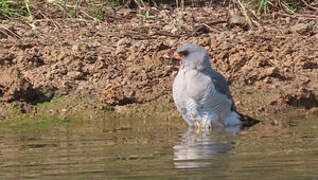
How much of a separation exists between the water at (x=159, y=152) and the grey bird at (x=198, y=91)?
0.76 ft

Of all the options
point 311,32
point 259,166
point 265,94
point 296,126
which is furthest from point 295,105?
point 259,166

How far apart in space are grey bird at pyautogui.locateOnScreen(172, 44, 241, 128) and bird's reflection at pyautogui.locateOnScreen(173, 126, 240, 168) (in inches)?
6.2

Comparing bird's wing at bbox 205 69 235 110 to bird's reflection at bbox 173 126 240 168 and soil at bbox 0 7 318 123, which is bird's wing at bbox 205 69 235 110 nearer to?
bird's reflection at bbox 173 126 240 168

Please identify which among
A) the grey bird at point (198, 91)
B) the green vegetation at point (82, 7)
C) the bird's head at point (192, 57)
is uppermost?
the green vegetation at point (82, 7)

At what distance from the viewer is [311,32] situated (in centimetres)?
1145

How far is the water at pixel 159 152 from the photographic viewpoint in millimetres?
5352

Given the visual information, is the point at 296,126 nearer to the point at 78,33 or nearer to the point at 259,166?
the point at 259,166

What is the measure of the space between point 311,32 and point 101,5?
303cm

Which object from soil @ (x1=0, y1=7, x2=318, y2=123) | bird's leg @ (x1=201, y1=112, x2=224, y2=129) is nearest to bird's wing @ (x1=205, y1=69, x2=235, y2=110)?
bird's leg @ (x1=201, y1=112, x2=224, y2=129)

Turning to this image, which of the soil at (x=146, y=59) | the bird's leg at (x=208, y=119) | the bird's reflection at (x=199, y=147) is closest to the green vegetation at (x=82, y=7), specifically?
the soil at (x=146, y=59)

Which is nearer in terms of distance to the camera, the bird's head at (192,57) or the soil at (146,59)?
the bird's head at (192,57)

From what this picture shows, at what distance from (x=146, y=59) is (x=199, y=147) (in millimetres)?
3685

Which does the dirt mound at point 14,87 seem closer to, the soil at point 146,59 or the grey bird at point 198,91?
the soil at point 146,59

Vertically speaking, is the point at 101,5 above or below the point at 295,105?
above
